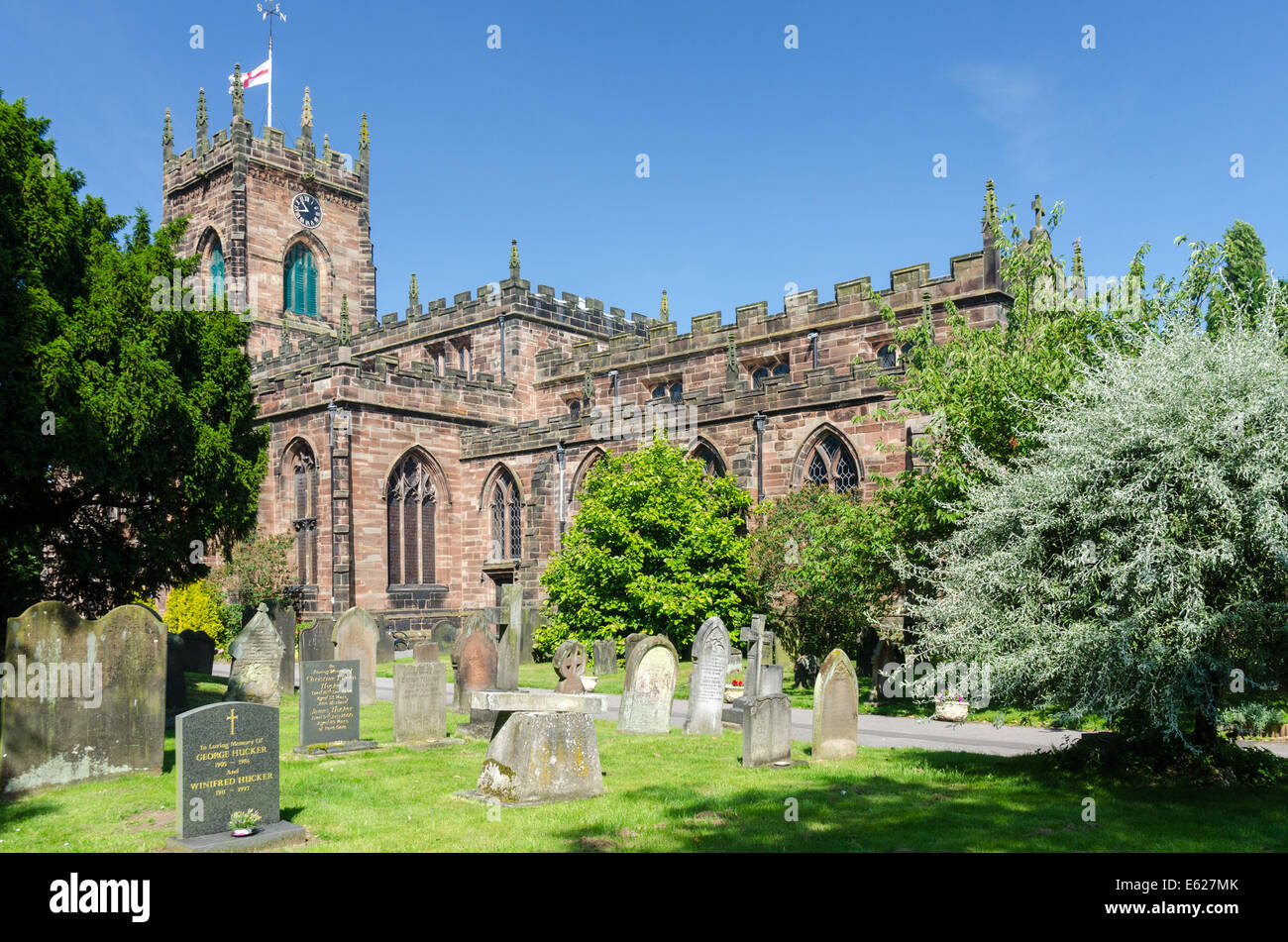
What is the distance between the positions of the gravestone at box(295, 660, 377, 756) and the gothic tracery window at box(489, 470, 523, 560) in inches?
806

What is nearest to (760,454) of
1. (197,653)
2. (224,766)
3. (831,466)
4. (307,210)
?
(831,466)

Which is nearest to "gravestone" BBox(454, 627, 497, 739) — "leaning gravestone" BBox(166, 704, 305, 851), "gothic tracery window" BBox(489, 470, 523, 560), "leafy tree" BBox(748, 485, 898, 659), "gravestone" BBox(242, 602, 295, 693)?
"gravestone" BBox(242, 602, 295, 693)

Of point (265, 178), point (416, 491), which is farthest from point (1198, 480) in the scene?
point (265, 178)

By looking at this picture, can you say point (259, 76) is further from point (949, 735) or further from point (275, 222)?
point (949, 735)

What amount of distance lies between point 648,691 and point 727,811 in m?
5.11

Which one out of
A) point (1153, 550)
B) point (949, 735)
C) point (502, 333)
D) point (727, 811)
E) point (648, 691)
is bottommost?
point (949, 735)

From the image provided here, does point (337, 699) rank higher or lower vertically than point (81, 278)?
lower

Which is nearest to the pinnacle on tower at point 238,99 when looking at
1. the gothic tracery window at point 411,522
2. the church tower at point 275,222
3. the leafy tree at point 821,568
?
the church tower at point 275,222

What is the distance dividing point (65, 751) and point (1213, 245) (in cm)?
1458

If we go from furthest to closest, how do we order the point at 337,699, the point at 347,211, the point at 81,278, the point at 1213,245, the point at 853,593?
1. the point at 347,211
2. the point at 853,593
3. the point at 81,278
4. the point at 337,699
5. the point at 1213,245

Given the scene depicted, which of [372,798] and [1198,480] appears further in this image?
[372,798]

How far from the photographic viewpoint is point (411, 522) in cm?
3381
